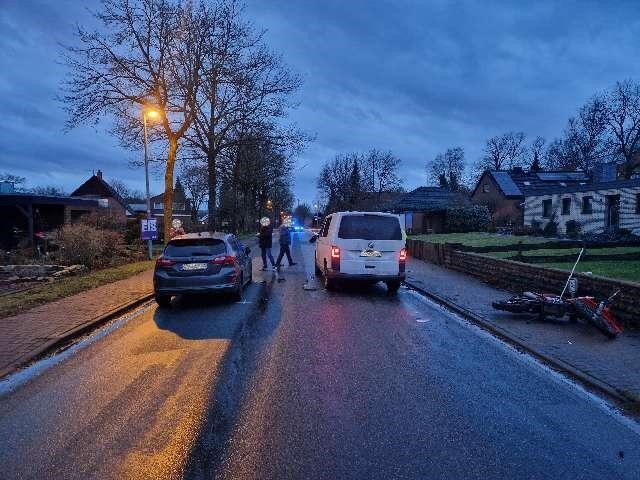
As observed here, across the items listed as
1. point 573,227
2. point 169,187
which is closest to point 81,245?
point 169,187

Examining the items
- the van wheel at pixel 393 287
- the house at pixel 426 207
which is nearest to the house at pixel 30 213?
the van wheel at pixel 393 287

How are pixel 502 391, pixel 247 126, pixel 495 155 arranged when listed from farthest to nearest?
pixel 495 155, pixel 247 126, pixel 502 391

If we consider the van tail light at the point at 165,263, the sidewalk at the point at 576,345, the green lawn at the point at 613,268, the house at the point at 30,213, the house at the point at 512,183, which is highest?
the house at the point at 512,183

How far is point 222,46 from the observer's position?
27.3m

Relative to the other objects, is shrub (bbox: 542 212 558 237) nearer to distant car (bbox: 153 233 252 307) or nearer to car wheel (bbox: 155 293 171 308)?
distant car (bbox: 153 233 252 307)

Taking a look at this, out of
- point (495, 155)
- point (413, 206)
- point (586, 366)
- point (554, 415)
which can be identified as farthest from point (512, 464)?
point (495, 155)

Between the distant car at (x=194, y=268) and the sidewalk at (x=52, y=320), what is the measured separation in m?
1.09

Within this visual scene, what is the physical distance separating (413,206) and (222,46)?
30909 millimetres

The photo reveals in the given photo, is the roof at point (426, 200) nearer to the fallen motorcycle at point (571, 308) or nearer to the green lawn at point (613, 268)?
the green lawn at point (613, 268)

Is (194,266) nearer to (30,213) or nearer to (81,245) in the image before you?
(81,245)

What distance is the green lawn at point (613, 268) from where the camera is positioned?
452 inches

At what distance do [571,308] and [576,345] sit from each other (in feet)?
4.64

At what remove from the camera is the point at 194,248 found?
10828 mm

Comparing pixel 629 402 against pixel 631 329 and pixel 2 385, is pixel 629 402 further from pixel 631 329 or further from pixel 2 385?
pixel 2 385
